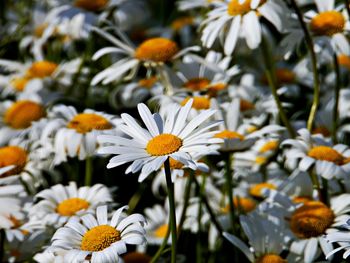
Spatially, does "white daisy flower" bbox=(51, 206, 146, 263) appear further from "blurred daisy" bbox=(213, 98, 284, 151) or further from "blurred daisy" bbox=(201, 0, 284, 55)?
"blurred daisy" bbox=(201, 0, 284, 55)

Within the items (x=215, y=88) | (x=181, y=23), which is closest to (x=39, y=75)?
(x=215, y=88)

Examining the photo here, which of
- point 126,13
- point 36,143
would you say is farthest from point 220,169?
point 126,13

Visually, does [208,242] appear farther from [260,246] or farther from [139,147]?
[139,147]

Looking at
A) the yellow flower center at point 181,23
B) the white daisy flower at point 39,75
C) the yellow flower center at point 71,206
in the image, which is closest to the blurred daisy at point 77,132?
the yellow flower center at point 71,206

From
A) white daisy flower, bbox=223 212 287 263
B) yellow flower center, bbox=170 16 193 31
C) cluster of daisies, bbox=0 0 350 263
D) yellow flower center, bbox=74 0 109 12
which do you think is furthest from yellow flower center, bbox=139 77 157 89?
yellow flower center, bbox=170 16 193 31

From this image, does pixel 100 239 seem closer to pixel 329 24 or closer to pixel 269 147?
pixel 269 147
